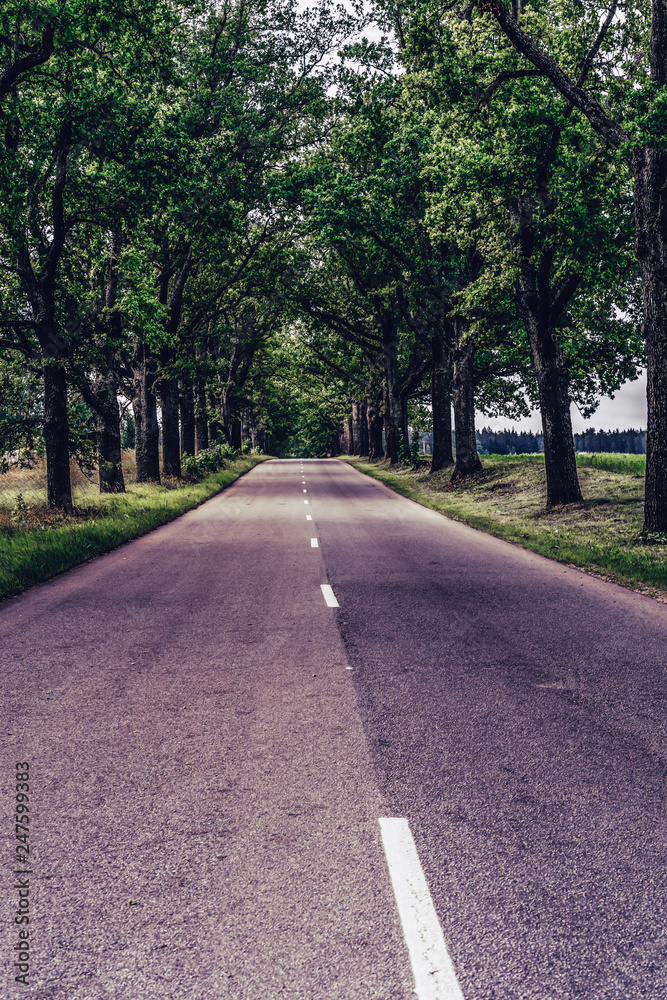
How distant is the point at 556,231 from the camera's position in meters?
16.0

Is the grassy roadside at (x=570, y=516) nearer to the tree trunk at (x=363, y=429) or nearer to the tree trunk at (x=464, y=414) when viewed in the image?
the tree trunk at (x=464, y=414)

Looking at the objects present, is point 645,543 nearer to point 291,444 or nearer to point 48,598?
point 48,598

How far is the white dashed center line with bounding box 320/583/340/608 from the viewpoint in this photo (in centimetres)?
908

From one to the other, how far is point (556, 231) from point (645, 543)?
7394 mm

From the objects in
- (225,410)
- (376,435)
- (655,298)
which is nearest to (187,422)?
(225,410)

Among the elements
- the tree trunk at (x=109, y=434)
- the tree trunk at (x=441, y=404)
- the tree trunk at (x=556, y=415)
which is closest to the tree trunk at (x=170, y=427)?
the tree trunk at (x=109, y=434)

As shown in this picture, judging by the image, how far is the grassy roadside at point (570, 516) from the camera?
11.5m

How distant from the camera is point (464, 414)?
2733 cm

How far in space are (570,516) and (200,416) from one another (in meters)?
29.5

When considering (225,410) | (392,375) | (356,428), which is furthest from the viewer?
(356,428)

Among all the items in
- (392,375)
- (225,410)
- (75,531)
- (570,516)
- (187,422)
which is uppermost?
(392,375)

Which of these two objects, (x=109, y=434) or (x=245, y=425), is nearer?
(x=109, y=434)

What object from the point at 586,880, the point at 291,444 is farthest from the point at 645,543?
the point at 291,444

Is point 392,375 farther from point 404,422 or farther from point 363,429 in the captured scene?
point 363,429
